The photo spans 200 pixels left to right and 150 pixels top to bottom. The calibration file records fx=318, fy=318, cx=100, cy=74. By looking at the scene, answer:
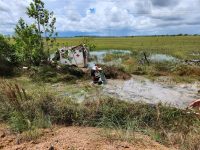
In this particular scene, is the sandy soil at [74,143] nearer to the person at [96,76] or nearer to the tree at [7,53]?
the person at [96,76]

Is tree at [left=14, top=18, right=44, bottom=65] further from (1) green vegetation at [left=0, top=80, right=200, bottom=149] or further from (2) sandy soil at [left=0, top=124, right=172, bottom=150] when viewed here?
(2) sandy soil at [left=0, top=124, right=172, bottom=150]

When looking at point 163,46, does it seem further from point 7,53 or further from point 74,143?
point 74,143

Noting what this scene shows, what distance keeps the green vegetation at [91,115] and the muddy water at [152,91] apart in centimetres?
365

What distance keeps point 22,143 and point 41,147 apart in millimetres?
655

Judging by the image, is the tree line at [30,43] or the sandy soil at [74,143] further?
the tree line at [30,43]

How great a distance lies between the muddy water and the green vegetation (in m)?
3.65

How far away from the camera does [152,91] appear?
14.1 meters

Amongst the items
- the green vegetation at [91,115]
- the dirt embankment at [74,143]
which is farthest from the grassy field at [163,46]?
the dirt embankment at [74,143]

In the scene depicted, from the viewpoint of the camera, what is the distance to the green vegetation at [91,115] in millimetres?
6406

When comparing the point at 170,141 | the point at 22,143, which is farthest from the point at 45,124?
the point at 170,141

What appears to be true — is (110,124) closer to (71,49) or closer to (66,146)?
(66,146)

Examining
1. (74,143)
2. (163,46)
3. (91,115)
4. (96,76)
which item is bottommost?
(163,46)

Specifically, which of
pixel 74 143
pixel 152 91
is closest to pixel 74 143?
pixel 74 143

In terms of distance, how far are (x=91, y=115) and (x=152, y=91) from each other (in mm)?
7049
